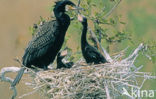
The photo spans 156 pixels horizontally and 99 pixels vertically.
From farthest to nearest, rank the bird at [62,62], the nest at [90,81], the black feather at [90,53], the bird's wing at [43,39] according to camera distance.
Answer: the bird's wing at [43,39]
the bird at [62,62]
the black feather at [90,53]
the nest at [90,81]

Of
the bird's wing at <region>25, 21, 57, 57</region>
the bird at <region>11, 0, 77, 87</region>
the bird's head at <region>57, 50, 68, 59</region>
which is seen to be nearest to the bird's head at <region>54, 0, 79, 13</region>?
the bird at <region>11, 0, 77, 87</region>

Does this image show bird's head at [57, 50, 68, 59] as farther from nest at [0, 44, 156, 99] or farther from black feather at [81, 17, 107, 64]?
nest at [0, 44, 156, 99]

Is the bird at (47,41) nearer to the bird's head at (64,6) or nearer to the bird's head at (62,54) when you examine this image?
the bird's head at (64,6)

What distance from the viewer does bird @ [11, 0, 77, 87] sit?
23.0ft

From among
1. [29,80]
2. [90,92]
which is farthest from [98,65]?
[29,80]

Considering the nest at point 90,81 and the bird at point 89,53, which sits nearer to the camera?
the nest at point 90,81

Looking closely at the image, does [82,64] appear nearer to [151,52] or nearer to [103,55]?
[103,55]

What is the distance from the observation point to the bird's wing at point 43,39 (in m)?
7.10

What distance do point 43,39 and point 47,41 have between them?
5 centimetres

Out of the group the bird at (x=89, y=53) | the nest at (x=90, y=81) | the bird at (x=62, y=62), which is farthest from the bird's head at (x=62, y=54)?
the nest at (x=90, y=81)

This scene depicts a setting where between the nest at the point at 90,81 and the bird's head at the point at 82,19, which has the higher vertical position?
the bird's head at the point at 82,19

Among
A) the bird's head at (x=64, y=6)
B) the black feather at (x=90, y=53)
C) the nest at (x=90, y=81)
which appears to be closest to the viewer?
the nest at (x=90, y=81)


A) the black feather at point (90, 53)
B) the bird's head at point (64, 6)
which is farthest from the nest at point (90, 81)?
the bird's head at point (64, 6)

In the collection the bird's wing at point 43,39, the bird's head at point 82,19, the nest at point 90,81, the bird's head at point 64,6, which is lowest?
the nest at point 90,81
